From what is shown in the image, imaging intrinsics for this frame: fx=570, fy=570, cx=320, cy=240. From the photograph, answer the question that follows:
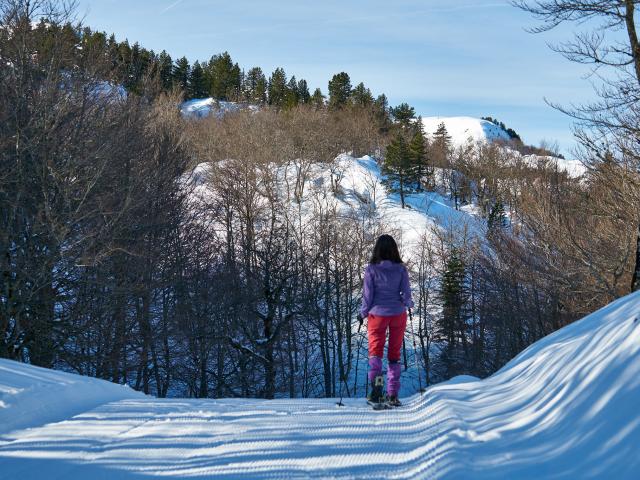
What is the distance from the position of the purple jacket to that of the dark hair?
0.17 ft

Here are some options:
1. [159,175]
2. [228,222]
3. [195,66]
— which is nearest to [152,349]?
[159,175]

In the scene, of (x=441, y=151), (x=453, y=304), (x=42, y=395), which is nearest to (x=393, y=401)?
(x=42, y=395)

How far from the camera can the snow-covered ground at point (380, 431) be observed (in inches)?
146

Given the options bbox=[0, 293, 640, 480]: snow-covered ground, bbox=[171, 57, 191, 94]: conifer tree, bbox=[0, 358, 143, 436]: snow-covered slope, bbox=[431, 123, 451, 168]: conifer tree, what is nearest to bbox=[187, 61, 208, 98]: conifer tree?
bbox=[171, 57, 191, 94]: conifer tree

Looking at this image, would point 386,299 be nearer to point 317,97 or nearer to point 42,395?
point 42,395

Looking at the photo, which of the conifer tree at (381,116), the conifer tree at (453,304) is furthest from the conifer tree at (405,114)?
the conifer tree at (453,304)

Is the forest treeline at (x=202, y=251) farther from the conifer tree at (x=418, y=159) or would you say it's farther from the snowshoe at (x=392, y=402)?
the conifer tree at (x=418, y=159)

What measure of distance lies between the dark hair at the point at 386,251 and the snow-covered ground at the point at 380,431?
1784mm

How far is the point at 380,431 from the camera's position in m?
4.82

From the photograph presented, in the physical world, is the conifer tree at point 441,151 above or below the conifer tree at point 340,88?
below

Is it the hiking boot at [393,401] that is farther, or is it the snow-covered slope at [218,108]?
the snow-covered slope at [218,108]

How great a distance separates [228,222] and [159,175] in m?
15.2

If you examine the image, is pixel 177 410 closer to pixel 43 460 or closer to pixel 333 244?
pixel 43 460

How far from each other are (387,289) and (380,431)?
100 inches
